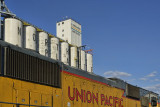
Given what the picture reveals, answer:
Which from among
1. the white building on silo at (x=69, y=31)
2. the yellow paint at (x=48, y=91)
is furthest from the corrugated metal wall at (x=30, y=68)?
the white building on silo at (x=69, y=31)

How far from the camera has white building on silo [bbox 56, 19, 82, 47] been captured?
268 feet

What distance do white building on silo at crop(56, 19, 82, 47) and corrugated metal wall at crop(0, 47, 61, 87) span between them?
70284 millimetres

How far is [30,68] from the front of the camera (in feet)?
29.6

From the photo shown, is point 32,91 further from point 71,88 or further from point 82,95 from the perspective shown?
point 82,95

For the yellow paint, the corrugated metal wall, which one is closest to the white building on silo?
the yellow paint

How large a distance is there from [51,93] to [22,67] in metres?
2.12

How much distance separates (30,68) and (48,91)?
149 centimetres

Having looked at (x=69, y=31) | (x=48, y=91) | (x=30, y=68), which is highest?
(x=69, y=31)

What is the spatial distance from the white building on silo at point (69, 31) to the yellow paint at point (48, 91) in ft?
221

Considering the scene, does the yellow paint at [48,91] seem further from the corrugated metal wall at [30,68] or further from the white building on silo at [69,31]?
the white building on silo at [69,31]

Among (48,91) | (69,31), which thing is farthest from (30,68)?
(69,31)

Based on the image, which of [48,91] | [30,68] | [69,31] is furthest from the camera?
[69,31]

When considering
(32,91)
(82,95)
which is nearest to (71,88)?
(82,95)

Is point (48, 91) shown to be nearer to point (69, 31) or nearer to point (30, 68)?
point (30, 68)
